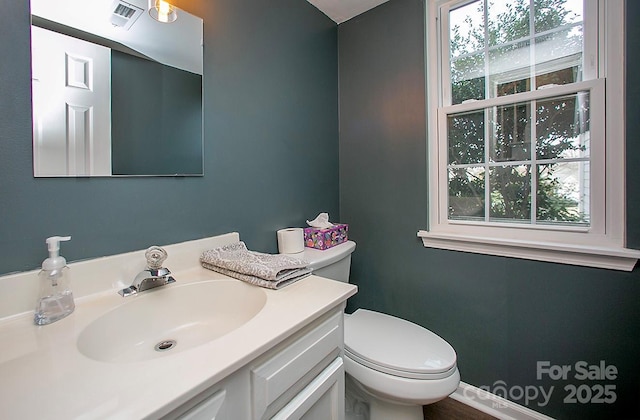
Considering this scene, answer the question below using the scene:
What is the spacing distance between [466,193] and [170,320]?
1380 millimetres

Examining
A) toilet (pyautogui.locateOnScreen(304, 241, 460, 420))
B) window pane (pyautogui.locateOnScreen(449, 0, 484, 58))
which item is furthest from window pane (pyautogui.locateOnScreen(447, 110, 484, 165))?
toilet (pyautogui.locateOnScreen(304, 241, 460, 420))

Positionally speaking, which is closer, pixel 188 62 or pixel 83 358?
pixel 83 358

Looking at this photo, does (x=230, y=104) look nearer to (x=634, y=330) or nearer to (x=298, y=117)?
(x=298, y=117)

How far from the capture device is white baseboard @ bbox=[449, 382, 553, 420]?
1.24 m

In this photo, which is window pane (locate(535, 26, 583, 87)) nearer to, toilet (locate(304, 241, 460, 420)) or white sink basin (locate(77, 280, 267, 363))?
toilet (locate(304, 241, 460, 420))

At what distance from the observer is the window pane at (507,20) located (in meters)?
1.23

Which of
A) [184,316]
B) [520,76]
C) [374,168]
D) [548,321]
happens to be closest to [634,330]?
[548,321]

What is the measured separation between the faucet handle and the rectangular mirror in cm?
25

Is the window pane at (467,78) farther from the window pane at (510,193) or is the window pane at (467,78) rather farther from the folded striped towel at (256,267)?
the folded striped towel at (256,267)

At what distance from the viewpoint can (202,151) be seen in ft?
3.45

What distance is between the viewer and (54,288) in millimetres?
680

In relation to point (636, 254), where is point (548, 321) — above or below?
below

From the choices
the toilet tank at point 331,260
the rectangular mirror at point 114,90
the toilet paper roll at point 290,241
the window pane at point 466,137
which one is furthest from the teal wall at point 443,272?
the rectangular mirror at point 114,90

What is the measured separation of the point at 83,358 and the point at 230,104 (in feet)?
3.15
